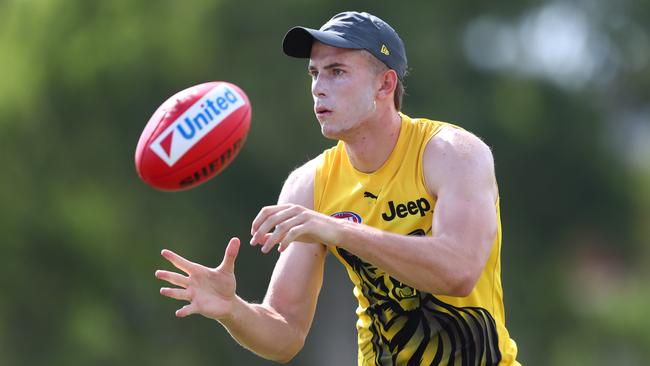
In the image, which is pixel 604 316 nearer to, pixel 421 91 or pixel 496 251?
pixel 421 91

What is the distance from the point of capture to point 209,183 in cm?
2094

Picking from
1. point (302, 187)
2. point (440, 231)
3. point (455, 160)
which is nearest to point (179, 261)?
point (302, 187)

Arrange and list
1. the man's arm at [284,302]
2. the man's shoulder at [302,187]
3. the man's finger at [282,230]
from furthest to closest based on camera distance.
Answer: the man's shoulder at [302,187] < the man's arm at [284,302] < the man's finger at [282,230]

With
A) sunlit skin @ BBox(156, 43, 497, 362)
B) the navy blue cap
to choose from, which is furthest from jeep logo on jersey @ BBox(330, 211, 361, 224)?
the navy blue cap

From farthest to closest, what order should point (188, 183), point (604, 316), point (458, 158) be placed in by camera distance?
point (604, 316)
point (188, 183)
point (458, 158)

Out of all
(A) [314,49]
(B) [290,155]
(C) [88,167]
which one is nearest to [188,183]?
(A) [314,49]

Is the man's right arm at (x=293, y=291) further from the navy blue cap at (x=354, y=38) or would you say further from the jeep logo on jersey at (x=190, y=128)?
the navy blue cap at (x=354, y=38)

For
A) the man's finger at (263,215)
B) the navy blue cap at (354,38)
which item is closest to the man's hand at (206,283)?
the man's finger at (263,215)

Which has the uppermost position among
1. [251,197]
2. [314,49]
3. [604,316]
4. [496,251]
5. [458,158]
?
[314,49]

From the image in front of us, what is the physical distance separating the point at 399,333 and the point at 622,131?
57.1 feet

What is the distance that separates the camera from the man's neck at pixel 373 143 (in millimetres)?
6715

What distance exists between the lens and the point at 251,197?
2091cm

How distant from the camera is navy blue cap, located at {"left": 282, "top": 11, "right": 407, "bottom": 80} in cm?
658

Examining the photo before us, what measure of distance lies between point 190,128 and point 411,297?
1.35 meters
